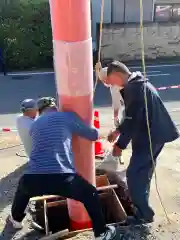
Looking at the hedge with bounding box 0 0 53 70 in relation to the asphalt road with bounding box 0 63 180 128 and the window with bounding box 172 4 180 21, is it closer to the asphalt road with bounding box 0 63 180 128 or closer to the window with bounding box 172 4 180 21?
the asphalt road with bounding box 0 63 180 128

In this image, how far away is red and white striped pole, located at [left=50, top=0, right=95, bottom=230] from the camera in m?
3.77

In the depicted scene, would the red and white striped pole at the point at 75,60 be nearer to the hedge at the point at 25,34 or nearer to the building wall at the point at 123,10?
the hedge at the point at 25,34

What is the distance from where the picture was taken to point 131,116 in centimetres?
412

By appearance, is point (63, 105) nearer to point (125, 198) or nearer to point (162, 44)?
point (125, 198)

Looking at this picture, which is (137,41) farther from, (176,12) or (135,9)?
(176,12)

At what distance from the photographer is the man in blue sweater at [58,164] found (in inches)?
149

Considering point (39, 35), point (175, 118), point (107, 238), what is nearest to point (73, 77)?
point (107, 238)

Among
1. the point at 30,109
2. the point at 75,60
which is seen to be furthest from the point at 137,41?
the point at 75,60

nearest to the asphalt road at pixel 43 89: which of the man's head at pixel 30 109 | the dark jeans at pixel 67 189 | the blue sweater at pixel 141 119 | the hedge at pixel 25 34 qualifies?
the hedge at pixel 25 34

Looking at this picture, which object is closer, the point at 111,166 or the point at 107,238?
the point at 107,238

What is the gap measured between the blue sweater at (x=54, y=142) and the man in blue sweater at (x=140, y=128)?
52 centimetres

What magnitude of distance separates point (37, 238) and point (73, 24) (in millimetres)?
2352

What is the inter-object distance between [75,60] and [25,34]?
13.1 metres

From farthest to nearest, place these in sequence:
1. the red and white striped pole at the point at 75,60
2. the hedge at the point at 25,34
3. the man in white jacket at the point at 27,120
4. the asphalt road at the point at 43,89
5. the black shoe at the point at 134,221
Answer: the hedge at the point at 25,34, the asphalt road at the point at 43,89, the man in white jacket at the point at 27,120, the black shoe at the point at 134,221, the red and white striped pole at the point at 75,60
